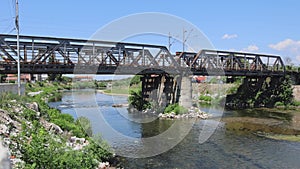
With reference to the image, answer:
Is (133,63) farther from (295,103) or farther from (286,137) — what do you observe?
(295,103)

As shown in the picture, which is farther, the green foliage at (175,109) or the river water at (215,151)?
the green foliage at (175,109)

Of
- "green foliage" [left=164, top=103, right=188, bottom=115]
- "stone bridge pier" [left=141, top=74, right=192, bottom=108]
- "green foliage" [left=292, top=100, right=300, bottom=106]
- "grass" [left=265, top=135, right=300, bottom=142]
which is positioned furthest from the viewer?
"green foliage" [left=292, top=100, right=300, bottom=106]

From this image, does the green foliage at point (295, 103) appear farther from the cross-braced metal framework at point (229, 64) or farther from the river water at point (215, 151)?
the river water at point (215, 151)

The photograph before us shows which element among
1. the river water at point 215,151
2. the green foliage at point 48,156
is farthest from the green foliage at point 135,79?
the green foliage at point 48,156

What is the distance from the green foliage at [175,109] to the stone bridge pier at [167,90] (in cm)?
68

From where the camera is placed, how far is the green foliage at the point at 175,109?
26781 mm

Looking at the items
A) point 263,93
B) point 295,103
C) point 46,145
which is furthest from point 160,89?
point 46,145

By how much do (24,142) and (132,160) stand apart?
16.8 ft

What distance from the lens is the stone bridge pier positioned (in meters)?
28.5

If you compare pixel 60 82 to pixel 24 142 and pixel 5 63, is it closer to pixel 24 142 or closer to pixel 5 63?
pixel 5 63

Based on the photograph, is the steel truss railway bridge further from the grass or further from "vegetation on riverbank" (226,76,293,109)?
the grass

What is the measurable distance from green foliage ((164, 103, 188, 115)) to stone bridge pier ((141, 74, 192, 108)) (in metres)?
0.68

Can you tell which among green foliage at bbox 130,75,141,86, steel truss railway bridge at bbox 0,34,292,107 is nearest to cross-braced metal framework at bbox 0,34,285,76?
steel truss railway bridge at bbox 0,34,292,107

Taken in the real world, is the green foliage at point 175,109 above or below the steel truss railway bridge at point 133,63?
below
